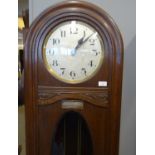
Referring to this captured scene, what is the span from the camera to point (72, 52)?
3.03 feet

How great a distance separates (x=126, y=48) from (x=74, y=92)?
1.61ft

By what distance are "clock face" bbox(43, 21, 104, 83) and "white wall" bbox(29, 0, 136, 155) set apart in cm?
36

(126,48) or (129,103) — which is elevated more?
(126,48)

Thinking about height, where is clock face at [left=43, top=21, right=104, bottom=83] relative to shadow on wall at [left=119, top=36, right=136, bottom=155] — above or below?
above

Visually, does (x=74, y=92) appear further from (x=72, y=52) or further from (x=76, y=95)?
(x=72, y=52)

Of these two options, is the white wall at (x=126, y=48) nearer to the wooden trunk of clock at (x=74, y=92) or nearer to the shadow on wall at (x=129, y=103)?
the shadow on wall at (x=129, y=103)

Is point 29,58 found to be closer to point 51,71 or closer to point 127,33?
point 51,71

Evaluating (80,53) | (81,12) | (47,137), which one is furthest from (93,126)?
(81,12)

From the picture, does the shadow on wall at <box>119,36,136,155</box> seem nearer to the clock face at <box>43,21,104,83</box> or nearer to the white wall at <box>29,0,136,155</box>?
the white wall at <box>29,0,136,155</box>

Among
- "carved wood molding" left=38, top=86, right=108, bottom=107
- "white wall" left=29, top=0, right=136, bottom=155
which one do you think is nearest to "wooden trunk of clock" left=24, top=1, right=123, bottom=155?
"carved wood molding" left=38, top=86, right=108, bottom=107

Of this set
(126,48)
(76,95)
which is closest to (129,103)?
(126,48)

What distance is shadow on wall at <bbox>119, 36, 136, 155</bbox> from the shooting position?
1226 mm

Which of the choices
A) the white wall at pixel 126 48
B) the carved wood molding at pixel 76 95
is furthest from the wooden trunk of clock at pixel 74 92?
the white wall at pixel 126 48

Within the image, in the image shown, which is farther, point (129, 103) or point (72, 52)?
point (129, 103)
